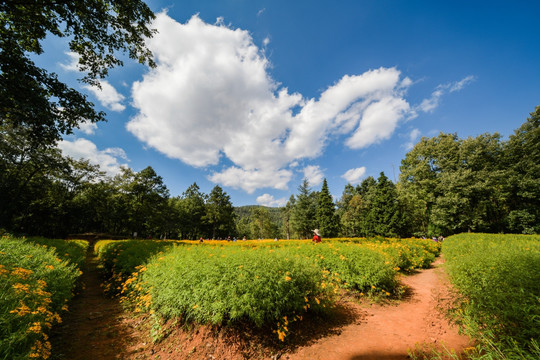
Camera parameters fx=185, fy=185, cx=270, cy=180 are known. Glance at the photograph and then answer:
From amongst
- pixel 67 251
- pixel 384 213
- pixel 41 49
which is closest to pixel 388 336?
pixel 67 251

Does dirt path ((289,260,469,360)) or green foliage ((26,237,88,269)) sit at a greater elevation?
green foliage ((26,237,88,269))

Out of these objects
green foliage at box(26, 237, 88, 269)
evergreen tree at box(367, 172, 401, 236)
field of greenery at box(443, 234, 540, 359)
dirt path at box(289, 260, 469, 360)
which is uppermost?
evergreen tree at box(367, 172, 401, 236)

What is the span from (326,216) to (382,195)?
9700 millimetres

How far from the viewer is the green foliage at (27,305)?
1.99 meters

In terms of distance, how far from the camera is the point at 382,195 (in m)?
29.4

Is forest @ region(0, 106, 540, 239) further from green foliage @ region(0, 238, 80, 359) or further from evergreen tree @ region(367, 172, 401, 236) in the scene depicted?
green foliage @ region(0, 238, 80, 359)

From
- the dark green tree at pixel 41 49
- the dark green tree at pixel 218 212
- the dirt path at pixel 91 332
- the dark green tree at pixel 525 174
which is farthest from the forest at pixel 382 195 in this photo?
the dirt path at pixel 91 332

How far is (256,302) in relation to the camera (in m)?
3.19

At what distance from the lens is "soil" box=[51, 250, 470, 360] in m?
3.23

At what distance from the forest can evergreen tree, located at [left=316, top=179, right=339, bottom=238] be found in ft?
0.58

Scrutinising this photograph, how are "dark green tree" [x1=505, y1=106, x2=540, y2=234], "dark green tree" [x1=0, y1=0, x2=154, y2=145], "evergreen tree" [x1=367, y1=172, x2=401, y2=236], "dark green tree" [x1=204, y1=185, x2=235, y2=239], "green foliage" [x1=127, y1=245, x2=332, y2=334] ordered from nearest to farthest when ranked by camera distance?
"green foliage" [x1=127, y1=245, x2=332, y2=334] < "dark green tree" [x1=0, y1=0, x2=154, y2=145] < "dark green tree" [x1=505, y1=106, x2=540, y2=234] < "evergreen tree" [x1=367, y1=172, x2=401, y2=236] < "dark green tree" [x1=204, y1=185, x2=235, y2=239]

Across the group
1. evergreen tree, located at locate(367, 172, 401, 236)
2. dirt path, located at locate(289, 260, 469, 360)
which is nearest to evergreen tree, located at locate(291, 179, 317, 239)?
evergreen tree, located at locate(367, 172, 401, 236)

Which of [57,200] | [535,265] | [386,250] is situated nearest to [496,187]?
[386,250]

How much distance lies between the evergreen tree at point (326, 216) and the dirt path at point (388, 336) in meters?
28.4
